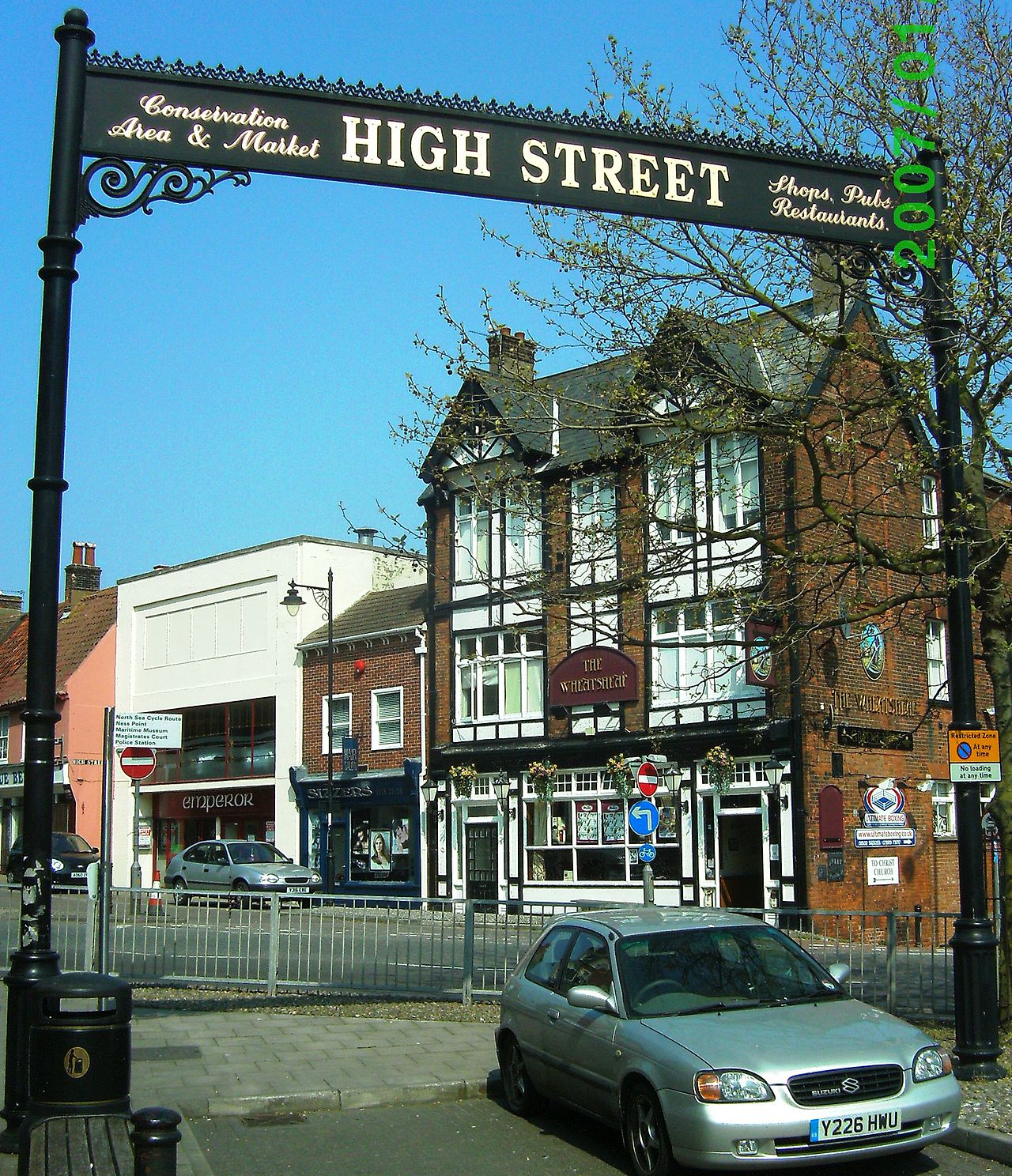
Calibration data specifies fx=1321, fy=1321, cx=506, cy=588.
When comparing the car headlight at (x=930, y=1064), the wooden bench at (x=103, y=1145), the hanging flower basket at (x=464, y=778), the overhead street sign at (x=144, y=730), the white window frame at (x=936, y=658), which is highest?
the white window frame at (x=936, y=658)

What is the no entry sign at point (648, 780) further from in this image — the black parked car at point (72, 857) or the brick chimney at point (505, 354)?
the black parked car at point (72, 857)

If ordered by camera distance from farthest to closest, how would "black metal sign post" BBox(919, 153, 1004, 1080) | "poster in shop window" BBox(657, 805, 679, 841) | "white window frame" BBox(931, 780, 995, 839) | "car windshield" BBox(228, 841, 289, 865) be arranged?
"car windshield" BBox(228, 841, 289, 865), "white window frame" BBox(931, 780, 995, 839), "poster in shop window" BBox(657, 805, 679, 841), "black metal sign post" BBox(919, 153, 1004, 1080)

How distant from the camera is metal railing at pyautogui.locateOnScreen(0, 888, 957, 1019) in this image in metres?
12.1

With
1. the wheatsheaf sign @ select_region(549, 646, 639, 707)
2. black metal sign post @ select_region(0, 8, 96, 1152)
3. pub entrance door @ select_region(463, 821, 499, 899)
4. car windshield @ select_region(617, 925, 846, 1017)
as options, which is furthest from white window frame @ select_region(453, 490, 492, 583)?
black metal sign post @ select_region(0, 8, 96, 1152)

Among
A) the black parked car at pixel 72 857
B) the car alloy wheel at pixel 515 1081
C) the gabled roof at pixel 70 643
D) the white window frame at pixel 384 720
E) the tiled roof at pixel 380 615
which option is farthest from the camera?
the gabled roof at pixel 70 643

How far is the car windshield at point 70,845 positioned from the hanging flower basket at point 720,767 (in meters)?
19.8

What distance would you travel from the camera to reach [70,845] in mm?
37969

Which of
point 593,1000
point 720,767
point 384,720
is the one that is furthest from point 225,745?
point 593,1000

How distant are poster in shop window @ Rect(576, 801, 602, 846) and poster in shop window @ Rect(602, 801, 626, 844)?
17cm

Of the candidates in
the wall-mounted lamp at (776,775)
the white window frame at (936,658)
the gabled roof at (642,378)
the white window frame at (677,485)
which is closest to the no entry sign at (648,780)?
the wall-mounted lamp at (776,775)

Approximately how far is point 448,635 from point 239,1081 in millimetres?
22744

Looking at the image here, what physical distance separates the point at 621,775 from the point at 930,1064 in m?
20.4

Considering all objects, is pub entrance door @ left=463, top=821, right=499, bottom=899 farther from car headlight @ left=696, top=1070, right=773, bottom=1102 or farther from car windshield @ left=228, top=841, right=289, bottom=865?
car headlight @ left=696, top=1070, right=773, bottom=1102

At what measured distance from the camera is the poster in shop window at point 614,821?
2820 cm
